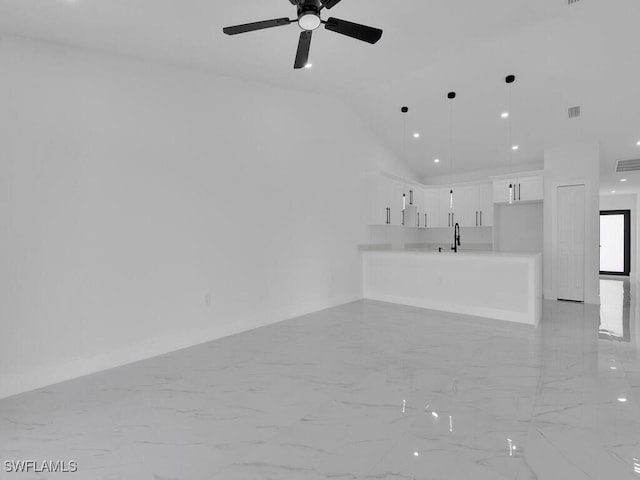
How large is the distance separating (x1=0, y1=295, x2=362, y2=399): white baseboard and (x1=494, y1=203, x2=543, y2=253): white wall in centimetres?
495

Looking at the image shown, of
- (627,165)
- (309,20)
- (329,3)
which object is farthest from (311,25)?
(627,165)

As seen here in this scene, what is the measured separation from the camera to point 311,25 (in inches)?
92.7

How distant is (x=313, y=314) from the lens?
16.8 feet

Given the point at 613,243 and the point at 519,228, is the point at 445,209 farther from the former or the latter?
the point at 613,243

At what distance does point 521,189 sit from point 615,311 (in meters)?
2.47

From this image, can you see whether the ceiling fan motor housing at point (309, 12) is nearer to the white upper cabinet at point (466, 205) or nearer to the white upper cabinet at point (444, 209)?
Result: the white upper cabinet at point (466, 205)

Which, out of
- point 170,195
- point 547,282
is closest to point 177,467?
point 170,195

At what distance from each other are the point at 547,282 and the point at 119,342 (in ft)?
22.2

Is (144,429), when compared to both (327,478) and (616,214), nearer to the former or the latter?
(327,478)

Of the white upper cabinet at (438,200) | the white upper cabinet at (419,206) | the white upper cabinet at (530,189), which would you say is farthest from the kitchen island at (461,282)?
the white upper cabinet at (419,206)

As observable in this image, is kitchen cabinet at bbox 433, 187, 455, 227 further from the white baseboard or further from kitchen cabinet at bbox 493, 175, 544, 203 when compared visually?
the white baseboard

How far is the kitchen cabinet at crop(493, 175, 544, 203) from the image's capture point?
20.7 feet

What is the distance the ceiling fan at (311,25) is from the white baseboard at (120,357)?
2.87 metres

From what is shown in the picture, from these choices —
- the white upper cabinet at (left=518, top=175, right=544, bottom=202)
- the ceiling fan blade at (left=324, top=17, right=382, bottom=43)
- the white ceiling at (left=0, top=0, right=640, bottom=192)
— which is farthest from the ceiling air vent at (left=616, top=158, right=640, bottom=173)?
the ceiling fan blade at (left=324, top=17, right=382, bottom=43)
